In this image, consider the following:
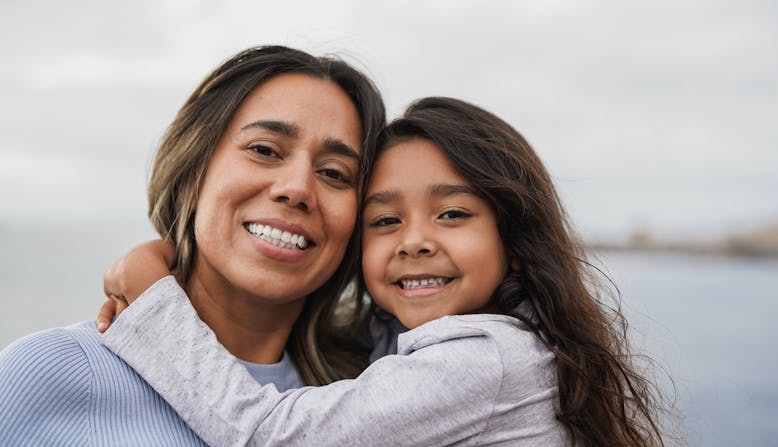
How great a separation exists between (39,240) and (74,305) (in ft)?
84.3

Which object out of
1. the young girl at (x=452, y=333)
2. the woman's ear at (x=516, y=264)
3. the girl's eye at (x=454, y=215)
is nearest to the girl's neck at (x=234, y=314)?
the young girl at (x=452, y=333)

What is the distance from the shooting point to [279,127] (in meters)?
2.44

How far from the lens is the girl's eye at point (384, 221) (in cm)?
261

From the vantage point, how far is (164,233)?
2.73 m

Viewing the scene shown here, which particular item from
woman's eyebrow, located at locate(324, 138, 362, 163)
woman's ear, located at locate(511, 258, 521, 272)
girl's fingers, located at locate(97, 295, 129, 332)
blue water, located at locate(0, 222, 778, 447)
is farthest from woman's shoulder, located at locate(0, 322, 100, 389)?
blue water, located at locate(0, 222, 778, 447)

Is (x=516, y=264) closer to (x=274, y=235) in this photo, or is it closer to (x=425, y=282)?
(x=425, y=282)

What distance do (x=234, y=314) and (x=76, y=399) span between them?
2.44 ft

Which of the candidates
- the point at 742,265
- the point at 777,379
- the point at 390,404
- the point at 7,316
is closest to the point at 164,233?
the point at 390,404

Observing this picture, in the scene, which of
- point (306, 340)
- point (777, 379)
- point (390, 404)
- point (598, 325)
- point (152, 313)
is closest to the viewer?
point (390, 404)

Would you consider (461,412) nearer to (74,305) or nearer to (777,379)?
(777,379)

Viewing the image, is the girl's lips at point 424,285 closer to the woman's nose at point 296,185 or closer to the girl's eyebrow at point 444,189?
the girl's eyebrow at point 444,189

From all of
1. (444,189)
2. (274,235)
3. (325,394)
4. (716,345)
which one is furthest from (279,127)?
(716,345)

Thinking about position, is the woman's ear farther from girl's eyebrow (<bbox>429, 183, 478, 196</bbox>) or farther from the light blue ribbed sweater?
the light blue ribbed sweater

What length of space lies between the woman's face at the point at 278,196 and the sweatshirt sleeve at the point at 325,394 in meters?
0.37
